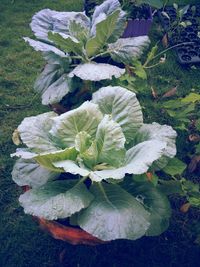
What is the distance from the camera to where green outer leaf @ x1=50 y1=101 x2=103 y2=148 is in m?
1.49

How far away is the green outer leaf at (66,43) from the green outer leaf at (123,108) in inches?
12.7

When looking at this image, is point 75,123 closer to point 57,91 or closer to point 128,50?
point 57,91

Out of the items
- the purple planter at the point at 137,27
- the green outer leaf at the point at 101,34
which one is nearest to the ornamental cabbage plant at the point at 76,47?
the green outer leaf at the point at 101,34

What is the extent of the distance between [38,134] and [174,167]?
0.57m

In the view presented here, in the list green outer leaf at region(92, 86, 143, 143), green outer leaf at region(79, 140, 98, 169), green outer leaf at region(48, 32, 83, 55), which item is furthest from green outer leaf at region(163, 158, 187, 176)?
green outer leaf at region(48, 32, 83, 55)

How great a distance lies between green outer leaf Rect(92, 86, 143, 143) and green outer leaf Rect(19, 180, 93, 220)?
29 cm

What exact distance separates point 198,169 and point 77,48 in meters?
0.89

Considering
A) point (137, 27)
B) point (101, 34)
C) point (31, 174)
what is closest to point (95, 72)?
point (101, 34)

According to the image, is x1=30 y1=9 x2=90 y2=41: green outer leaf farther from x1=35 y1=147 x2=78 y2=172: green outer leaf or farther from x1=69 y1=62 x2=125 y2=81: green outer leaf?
x1=35 y1=147 x2=78 y2=172: green outer leaf

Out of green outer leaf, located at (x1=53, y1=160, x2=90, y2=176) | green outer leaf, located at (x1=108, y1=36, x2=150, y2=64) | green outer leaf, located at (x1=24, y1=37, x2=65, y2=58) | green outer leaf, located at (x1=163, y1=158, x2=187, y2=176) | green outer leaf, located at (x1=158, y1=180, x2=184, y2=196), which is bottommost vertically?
green outer leaf, located at (x1=158, y1=180, x2=184, y2=196)

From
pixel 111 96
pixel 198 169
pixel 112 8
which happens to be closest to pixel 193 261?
pixel 198 169

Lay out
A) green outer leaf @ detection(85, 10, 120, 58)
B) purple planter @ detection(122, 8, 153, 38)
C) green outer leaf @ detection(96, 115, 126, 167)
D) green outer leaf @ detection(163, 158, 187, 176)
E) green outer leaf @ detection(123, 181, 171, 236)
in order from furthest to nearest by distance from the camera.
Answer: purple planter @ detection(122, 8, 153, 38) → green outer leaf @ detection(85, 10, 120, 58) → green outer leaf @ detection(163, 158, 187, 176) → green outer leaf @ detection(123, 181, 171, 236) → green outer leaf @ detection(96, 115, 126, 167)

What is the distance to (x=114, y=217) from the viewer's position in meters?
1.34

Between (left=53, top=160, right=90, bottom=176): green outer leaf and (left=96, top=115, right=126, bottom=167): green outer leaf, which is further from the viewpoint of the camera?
(left=96, top=115, right=126, bottom=167): green outer leaf
